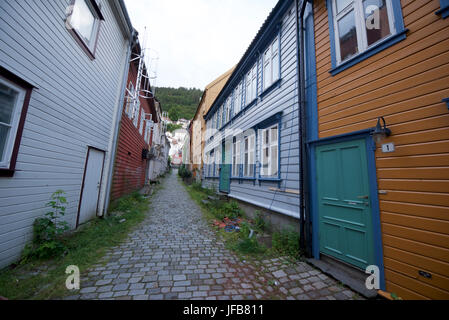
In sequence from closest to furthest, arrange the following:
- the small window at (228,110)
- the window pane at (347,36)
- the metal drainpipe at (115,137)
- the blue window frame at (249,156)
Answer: the window pane at (347,36) → the metal drainpipe at (115,137) → the blue window frame at (249,156) → the small window at (228,110)

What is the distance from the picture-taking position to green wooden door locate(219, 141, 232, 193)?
9.15 metres

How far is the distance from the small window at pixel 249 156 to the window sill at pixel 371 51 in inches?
148

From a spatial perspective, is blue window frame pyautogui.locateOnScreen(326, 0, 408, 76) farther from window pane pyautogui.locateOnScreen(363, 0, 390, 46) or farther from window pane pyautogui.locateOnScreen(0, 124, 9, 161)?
window pane pyautogui.locateOnScreen(0, 124, 9, 161)

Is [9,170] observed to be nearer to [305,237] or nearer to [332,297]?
[332,297]

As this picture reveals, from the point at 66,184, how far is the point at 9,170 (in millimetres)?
1658

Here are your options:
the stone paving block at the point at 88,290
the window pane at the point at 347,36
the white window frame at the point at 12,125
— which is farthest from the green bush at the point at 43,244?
the window pane at the point at 347,36

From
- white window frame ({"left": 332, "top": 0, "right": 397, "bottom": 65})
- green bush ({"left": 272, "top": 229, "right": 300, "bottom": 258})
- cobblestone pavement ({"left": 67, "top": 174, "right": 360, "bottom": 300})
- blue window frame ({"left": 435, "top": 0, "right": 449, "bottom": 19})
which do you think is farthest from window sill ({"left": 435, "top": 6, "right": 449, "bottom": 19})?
green bush ({"left": 272, "top": 229, "right": 300, "bottom": 258})

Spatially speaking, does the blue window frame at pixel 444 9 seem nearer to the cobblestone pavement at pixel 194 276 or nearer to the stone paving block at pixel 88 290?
the cobblestone pavement at pixel 194 276

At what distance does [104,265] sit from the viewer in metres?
3.13

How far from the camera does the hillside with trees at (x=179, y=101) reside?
62766mm

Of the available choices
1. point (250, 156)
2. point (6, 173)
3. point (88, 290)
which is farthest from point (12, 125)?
point (250, 156)

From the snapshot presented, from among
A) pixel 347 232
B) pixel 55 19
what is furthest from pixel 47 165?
pixel 347 232

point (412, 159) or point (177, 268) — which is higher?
point (412, 159)

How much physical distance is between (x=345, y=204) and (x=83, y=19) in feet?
→ 24.4
